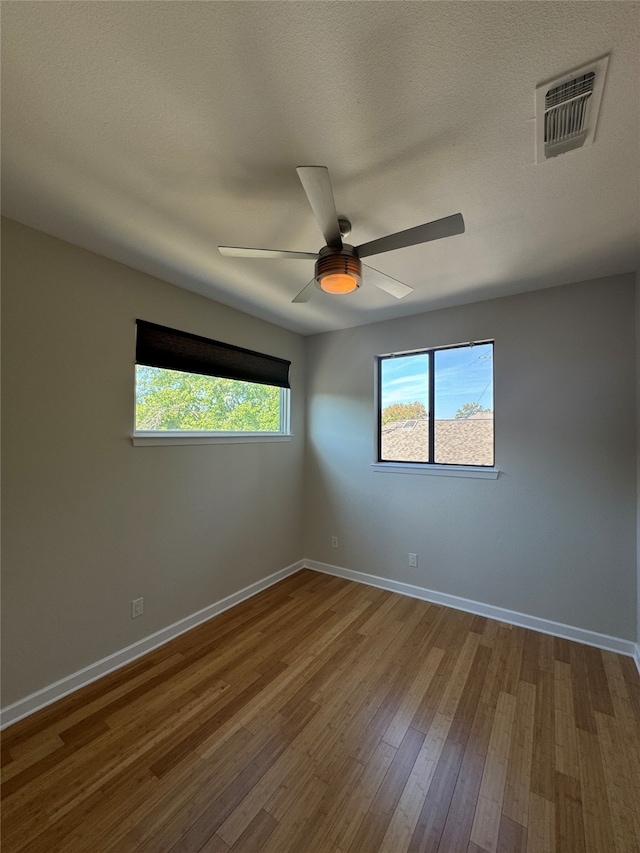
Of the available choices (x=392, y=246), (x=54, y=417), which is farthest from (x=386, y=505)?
(x=54, y=417)

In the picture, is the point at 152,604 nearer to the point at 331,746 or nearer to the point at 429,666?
the point at 331,746

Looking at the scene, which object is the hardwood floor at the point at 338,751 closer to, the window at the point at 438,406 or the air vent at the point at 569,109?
the window at the point at 438,406

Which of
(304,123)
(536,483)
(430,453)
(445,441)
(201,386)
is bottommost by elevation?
(536,483)

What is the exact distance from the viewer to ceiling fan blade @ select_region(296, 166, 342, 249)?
1.08 m

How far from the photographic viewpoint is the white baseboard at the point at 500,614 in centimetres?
230

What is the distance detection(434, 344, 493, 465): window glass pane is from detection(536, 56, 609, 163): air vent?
5.68 feet

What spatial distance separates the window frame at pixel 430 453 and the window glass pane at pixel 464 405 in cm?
3

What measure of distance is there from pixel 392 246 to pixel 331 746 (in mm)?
2341

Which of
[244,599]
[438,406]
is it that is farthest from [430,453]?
[244,599]

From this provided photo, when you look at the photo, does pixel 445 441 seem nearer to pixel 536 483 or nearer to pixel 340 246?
pixel 536 483

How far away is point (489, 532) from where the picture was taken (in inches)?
108

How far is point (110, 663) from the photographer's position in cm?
209

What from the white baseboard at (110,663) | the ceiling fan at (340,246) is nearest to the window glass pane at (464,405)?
the ceiling fan at (340,246)

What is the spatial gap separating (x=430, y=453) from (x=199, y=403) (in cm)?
211
